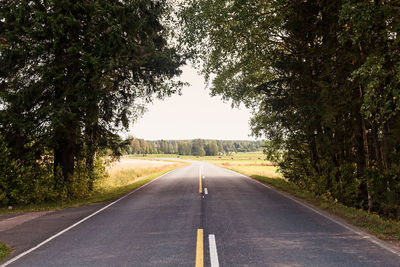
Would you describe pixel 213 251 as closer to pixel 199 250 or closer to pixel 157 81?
pixel 199 250

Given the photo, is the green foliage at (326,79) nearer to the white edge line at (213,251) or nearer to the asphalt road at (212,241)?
the asphalt road at (212,241)

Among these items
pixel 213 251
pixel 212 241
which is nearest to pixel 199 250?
pixel 213 251

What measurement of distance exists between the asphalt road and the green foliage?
3.03 meters

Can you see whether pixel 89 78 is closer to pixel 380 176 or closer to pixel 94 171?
pixel 94 171

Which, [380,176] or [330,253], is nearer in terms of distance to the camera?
[330,253]

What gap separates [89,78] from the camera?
431 inches

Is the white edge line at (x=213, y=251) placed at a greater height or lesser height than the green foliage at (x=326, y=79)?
lesser

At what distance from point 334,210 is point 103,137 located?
11661 mm

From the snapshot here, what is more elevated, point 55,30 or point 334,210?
point 55,30

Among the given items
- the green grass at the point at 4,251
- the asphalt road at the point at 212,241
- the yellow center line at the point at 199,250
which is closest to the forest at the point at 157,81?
the asphalt road at the point at 212,241

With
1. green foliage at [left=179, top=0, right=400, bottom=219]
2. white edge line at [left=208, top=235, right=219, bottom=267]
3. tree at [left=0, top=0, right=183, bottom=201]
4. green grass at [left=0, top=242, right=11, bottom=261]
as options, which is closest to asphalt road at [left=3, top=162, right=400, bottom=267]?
white edge line at [left=208, top=235, right=219, bottom=267]

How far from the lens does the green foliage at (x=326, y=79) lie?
21.9 ft

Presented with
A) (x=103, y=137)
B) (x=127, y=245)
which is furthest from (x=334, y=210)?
(x=103, y=137)

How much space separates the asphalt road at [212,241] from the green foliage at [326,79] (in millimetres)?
3034
